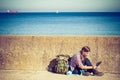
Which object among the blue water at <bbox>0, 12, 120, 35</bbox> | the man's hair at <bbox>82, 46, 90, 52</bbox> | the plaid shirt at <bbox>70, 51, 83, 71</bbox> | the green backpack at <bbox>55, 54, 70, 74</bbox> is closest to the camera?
the plaid shirt at <bbox>70, 51, 83, 71</bbox>

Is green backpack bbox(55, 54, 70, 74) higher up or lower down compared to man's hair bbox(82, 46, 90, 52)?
lower down

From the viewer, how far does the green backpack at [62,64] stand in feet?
21.9

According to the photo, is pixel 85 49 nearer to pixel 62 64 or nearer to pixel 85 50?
pixel 85 50

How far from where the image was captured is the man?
254 inches

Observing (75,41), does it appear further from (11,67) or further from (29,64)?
(11,67)

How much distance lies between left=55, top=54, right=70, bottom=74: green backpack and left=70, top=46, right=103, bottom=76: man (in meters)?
0.17

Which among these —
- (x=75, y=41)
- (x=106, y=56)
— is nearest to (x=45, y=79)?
(x=75, y=41)

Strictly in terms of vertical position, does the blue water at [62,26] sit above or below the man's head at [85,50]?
above

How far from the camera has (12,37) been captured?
6.99 m

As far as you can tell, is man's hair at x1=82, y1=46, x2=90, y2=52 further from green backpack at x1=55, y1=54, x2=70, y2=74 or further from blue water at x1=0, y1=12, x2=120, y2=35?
blue water at x1=0, y1=12, x2=120, y2=35

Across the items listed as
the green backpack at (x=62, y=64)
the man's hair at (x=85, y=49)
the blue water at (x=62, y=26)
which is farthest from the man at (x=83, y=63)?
the blue water at (x=62, y=26)

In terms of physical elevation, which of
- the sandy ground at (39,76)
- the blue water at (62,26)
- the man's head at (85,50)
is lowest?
the sandy ground at (39,76)

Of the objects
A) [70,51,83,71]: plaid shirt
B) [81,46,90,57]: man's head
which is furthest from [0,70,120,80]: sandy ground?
[81,46,90,57]: man's head

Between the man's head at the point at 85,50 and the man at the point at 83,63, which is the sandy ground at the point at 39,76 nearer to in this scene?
the man at the point at 83,63
